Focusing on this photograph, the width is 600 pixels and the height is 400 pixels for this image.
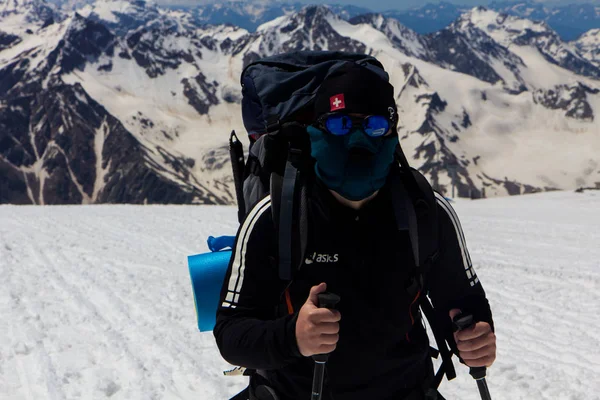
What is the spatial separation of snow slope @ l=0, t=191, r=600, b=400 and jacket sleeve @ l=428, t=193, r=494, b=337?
4.57 meters

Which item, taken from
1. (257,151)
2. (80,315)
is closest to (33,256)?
(80,315)

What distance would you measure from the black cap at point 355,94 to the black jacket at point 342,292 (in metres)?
0.47

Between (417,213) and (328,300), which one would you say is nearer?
(328,300)

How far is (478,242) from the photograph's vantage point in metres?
19.4

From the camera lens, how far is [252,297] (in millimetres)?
3119

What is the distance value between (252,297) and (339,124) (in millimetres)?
1094

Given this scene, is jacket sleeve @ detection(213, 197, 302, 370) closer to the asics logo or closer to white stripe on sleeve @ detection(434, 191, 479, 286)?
the asics logo

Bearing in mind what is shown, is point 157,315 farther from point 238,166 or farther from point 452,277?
point 452,277

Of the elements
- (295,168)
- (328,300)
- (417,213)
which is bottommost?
(328,300)

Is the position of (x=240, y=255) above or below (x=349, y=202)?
below

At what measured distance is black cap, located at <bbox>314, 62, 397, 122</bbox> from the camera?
3.03 meters

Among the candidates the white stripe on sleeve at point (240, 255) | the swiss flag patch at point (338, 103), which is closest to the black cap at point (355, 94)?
the swiss flag patch at point (338, 103)

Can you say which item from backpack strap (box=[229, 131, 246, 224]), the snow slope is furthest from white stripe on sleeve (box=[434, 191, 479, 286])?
the snow slope

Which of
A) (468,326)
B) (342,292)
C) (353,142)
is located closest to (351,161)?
(353,142)
